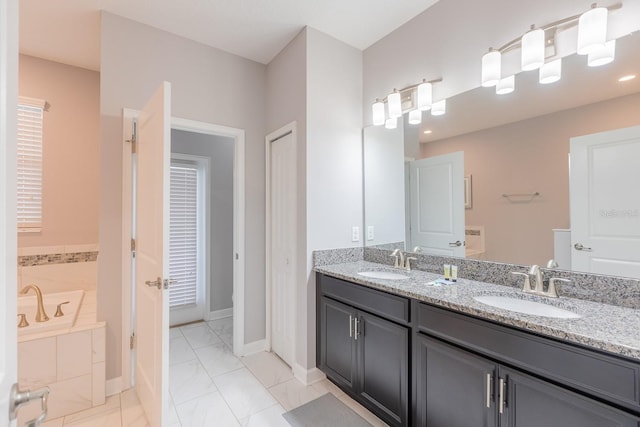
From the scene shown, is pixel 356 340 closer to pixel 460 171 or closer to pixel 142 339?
pixel 460 171

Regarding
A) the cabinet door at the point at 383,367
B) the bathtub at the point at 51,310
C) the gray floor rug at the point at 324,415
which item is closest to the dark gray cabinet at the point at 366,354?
the cabinet door at the point at 383,367

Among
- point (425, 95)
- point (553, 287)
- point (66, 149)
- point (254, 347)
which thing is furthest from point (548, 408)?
point (66, 149)

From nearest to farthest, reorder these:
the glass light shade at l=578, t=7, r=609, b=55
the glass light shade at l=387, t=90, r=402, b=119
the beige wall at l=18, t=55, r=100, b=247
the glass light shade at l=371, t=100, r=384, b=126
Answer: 1. the glass light shade at l=578, t=7, r=609, b=55
2. the glass light shade at l=387, t=90, r=402, b=119
3. the glass light shade at l=371, t=100, r=384, b=126
4. the beige wall at l=18, t=55, r=100, b=247

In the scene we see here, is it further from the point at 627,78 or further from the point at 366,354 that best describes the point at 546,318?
the point at 627,78

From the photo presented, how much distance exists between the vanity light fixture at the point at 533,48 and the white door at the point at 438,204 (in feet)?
2.00

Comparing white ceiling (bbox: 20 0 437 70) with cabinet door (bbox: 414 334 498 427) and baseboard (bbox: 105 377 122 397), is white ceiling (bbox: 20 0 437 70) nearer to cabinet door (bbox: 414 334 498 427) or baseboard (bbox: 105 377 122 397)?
cabinet door (bbox: 414 334 498 427)

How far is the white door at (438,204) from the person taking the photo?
202 centimetres

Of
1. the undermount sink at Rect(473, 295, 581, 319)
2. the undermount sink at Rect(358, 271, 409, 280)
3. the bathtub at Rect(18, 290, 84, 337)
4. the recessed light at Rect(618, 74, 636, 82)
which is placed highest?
the recessed light at Rect(618, 74, 636, 82)

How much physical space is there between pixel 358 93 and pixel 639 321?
231 cm

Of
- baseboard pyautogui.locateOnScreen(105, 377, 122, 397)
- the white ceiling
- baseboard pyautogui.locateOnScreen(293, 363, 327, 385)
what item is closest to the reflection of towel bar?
the white ceiling

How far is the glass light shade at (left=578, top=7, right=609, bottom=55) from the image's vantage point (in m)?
1.36

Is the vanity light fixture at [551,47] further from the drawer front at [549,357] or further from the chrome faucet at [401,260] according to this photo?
the drawer front at [549,357]

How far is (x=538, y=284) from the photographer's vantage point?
1.52 metres

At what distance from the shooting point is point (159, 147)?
1.68m
